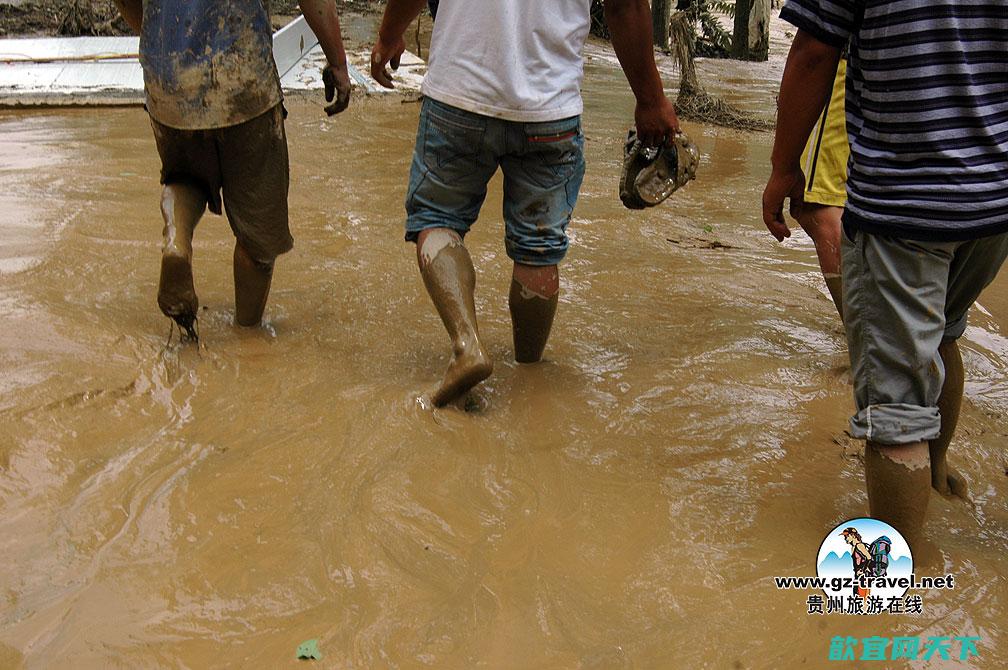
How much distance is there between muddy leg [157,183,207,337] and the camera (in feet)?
9.98

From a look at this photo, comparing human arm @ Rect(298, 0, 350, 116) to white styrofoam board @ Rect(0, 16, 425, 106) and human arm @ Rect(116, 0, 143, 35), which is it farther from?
white styrofoam board @ Rect(0, 16, 425, 106)

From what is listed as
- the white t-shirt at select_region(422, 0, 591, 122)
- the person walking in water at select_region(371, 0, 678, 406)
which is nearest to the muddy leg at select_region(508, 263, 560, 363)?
the person walking in water at select_region(371, 0, 678, 406)

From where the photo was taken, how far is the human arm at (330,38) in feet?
11.0

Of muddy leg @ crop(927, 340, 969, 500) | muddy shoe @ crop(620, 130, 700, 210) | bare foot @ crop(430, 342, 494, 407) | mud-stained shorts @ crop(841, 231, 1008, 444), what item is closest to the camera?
mud-stained shorts @ crop(841, 231, 1008, 444)

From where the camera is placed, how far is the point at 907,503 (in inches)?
86.9

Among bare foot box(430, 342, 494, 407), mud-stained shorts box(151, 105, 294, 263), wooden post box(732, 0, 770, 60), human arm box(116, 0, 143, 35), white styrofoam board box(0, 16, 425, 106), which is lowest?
wooden post box(732, 0, 770, 60)

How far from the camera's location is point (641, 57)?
3.03 metres

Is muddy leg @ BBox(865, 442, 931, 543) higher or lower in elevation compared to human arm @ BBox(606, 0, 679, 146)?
lower

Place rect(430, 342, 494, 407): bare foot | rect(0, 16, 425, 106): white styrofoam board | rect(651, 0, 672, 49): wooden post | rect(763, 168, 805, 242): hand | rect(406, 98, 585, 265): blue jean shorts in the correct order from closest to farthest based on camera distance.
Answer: rect(763, 168, 805, 242): hand
rect(430, 342, 494, 407): bare foot
rect(406, 98, 585, 265): blue jean shorts
rect(0, 16, 425, 106): white styrofoam board
rect(651, 0, 672, 49): wooden post

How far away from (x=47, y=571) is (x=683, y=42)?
7589 millimetres

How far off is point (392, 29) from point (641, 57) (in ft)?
3.18

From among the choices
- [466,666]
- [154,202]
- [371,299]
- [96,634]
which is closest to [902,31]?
Answer: [466,666]

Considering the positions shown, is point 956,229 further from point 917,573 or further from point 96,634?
point 96,634

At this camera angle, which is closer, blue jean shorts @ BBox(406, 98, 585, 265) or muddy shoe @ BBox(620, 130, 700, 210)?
blue jean shorts @ BBox(406, 98, 585, 265)
